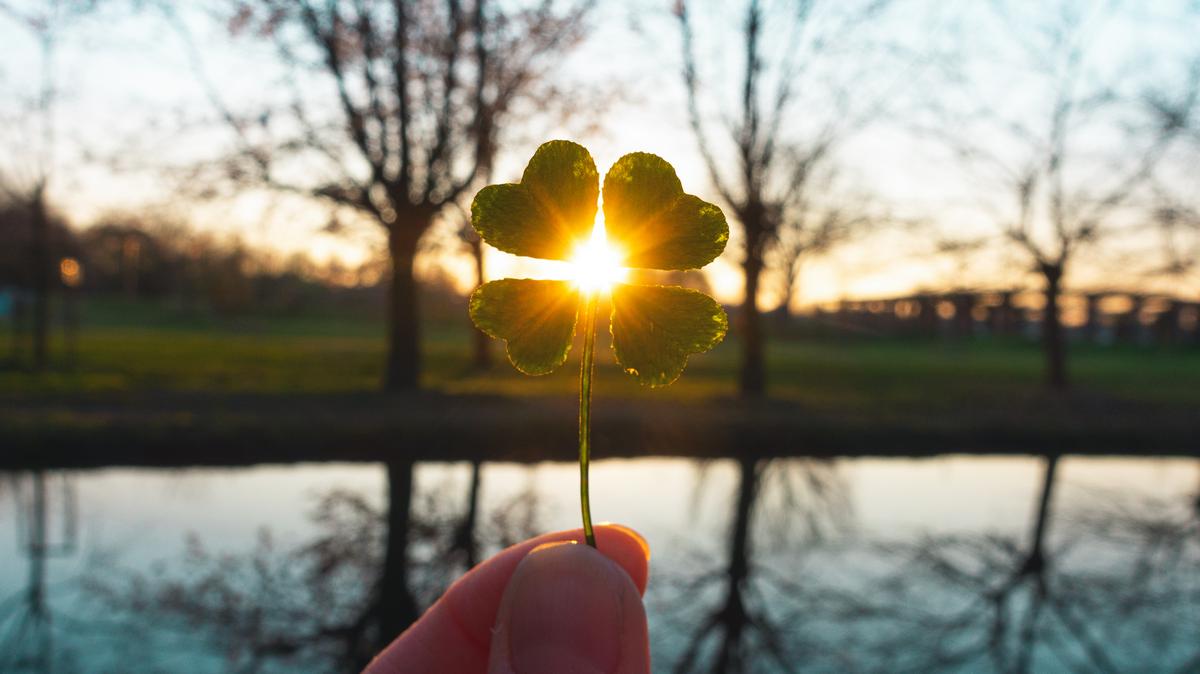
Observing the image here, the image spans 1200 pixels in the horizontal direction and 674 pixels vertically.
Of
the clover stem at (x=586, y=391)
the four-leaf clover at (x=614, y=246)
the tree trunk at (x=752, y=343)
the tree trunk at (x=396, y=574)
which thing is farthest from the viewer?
the tree trunk at (x=752, y=343)

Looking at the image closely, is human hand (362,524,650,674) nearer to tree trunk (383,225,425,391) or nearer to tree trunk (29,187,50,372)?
tree trunk (383,225,425,391)

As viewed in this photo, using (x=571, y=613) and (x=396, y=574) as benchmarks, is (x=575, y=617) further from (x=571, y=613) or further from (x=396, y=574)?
(x=396, y=574)

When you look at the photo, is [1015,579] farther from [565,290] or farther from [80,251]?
[80,251]

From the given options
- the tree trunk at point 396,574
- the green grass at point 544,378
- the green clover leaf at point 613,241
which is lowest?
the tree trunk at point 396,574

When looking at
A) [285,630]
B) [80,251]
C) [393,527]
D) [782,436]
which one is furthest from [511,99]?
[80,251]

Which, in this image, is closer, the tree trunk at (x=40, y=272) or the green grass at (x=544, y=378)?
the green grass at (x=544, y=378)

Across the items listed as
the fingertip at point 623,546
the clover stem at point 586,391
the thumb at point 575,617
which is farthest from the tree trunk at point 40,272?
the clover stem at point 586,391

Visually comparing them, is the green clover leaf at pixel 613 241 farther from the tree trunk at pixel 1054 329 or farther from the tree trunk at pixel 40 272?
the tree trunk at pixel 40 272
